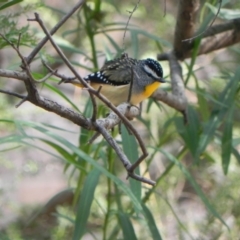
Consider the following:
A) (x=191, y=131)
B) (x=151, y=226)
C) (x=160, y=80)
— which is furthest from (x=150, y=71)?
(x=151, y=226)

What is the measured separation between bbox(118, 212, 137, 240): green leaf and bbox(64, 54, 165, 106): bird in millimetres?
374

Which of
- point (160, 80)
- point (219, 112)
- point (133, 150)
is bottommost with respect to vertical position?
point (133, 150)

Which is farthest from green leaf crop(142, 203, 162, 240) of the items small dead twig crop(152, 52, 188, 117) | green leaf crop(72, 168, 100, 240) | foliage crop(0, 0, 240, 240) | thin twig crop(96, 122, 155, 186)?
thin twig crop(96, 122, 155, 186)

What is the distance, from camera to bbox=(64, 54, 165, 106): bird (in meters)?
2.12

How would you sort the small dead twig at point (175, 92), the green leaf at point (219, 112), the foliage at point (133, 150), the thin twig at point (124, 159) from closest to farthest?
the thin twig at point (124, 159), the foliage at point (133, 150), the small dead twig at point (175, 92), the green leaf at point (219, 112)

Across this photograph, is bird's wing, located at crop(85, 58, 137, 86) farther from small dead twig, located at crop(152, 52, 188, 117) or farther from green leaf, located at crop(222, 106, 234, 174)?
green leaf, located at crop(222, 106, 234, 174)

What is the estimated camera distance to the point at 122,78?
220 cm

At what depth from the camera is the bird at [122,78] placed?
212cm

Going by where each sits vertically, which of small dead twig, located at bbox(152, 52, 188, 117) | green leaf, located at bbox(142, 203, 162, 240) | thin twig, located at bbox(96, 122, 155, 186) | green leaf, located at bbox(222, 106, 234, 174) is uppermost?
small dead twig, located at bbox(152, 52, 188, 117)

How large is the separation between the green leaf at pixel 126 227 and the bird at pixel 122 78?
374 mm

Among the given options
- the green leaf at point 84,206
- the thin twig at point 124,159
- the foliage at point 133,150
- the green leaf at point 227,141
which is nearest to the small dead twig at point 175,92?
the foliage at point 133,150

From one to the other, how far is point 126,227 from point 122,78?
0.50 meters

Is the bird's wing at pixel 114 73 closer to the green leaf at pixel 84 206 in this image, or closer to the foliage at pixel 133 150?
the foliage at pixel 133 150

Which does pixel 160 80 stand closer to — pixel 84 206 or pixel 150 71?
pixel 150 71
